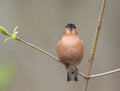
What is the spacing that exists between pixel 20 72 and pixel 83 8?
100 centimetres

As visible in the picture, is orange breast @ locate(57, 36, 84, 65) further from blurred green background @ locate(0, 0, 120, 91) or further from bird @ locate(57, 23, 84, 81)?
blurred green background @ locate(0, 0, 120, 91)

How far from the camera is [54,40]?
493 cm

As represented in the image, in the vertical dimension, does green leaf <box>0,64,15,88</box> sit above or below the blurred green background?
above

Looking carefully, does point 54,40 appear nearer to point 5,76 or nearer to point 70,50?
point 5,76

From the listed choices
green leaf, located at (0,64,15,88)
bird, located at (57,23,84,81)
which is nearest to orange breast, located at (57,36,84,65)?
bird, located at (57,23,84,81)

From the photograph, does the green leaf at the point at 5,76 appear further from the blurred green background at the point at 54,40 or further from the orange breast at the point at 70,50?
the blurred green background at the point at 54,40

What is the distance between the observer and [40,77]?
5.04 m

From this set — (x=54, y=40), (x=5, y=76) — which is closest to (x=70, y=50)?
(x=5, y=76)

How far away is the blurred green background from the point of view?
4.90 m

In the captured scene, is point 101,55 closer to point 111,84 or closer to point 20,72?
point 111,84

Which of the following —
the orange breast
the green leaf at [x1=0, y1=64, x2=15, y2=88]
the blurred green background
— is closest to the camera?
the orange breast

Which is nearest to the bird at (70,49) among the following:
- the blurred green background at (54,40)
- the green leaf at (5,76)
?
the green leaf at (5,76)

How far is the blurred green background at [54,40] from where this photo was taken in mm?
4898

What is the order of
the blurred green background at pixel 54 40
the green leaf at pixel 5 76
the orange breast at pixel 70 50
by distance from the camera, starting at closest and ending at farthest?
the orange breast at pixel 70 50 < the green leaf at pixel 5 76 < the blurred green background at pixel 54 40
